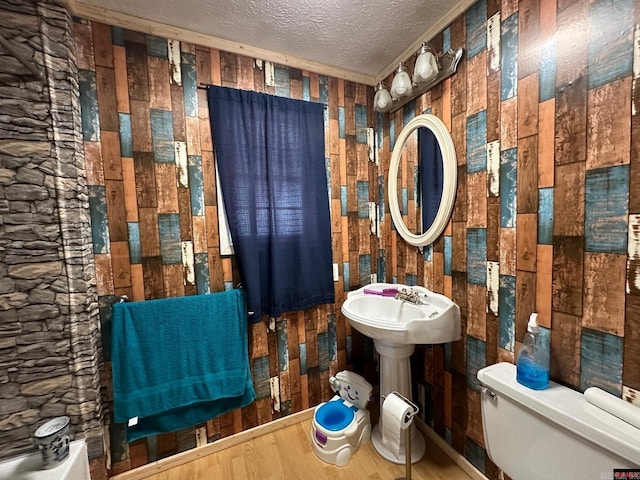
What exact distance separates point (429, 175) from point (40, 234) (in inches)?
75.0

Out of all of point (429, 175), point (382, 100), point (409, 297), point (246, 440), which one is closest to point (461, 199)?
point (429, 175)

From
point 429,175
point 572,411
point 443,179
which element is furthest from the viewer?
point 429,175

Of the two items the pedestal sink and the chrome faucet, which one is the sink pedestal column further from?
the chrome faucet

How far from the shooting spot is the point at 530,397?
894 mm

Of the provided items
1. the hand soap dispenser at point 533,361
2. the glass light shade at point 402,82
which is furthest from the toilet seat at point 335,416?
the glass light shade at point 402,82

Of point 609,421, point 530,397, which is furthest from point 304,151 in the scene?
point 609,421

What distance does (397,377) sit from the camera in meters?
1.48

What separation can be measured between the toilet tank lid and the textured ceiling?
164 cm

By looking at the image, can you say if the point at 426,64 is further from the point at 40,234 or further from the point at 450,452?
the point at 450,452

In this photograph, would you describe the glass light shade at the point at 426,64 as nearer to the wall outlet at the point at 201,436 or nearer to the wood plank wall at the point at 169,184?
the wood plank wall at the point at 169,184

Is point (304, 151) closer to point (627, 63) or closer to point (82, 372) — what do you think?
point (627, 63)

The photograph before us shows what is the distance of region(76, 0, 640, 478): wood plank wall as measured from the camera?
2.77ft

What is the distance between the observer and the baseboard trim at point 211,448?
4.59 ft

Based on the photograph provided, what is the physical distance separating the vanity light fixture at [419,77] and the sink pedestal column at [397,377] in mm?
1433
